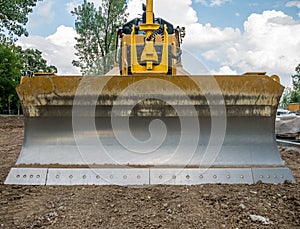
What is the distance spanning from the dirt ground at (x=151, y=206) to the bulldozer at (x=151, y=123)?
27cm

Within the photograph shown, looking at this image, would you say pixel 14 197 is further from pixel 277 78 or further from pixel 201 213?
pixel 277 78

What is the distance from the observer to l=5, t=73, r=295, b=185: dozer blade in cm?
295

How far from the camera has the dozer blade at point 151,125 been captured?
295 cm

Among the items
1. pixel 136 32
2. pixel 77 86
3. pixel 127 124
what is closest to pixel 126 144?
pixel 127 124

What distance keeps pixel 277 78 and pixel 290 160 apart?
6.63 feet

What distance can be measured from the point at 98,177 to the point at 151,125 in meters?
0.77

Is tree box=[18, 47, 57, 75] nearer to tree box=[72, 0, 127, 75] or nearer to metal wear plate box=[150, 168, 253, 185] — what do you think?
tree box=[72, 0, 127, 75]

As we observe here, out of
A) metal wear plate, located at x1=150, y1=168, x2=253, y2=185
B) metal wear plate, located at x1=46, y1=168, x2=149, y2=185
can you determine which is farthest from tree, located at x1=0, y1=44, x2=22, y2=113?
metal wear plate, located at x1=150, y1=168, x2=253, y2=185

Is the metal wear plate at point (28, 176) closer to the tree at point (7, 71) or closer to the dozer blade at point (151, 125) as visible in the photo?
the dozer blade at point (151, 125)

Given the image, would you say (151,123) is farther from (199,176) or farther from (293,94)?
(293,94)

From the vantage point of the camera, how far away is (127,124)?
3180 mm

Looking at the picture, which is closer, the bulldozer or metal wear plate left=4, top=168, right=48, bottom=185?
metal wear plate left=4, top=168, right=48, bottom=185

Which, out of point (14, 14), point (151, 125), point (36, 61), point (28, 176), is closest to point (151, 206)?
point (151, 125)

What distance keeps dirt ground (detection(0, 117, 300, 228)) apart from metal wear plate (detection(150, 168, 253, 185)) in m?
0.08
